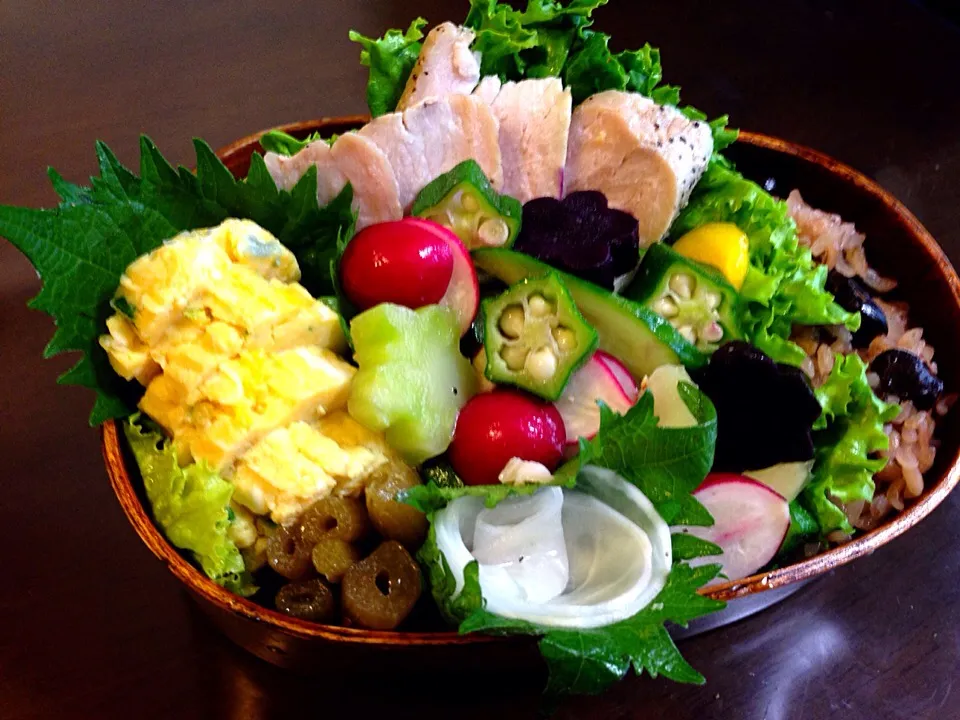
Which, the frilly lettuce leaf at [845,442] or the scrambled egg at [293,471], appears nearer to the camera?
the scrambled egg at [293,471]

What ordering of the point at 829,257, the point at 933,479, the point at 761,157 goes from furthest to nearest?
the point at 761,157 < the point at 829,257 < the point at 933,479

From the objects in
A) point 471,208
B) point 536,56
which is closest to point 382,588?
point 471,208

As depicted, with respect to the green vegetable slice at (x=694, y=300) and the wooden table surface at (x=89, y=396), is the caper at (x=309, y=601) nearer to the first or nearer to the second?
the wooden table surface at (x=89, y=396)

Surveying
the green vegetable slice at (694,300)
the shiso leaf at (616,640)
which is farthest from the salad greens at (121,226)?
the shiso leaf at (616,640)

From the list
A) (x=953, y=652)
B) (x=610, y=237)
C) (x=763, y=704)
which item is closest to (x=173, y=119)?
(x=610, y=237)

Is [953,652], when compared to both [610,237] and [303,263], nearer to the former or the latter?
[610,237]

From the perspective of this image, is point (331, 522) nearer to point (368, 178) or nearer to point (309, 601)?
point (309, 601)

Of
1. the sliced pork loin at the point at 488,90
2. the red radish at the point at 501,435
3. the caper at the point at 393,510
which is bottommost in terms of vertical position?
the caper at the point at 393,510
